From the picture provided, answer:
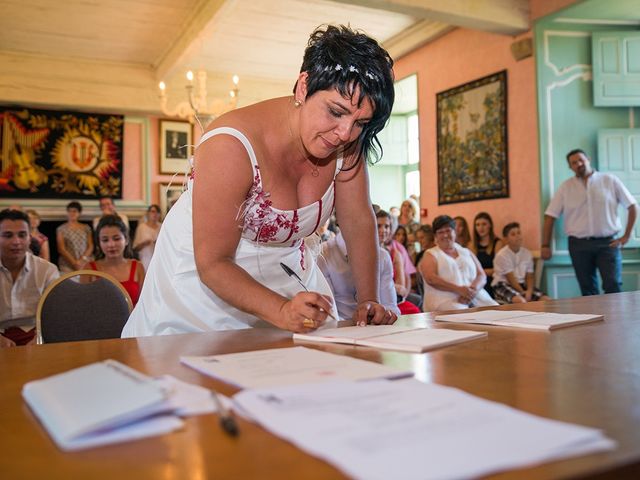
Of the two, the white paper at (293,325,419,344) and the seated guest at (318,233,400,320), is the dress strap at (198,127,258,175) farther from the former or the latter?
the seated guest at (318,233,400,320)

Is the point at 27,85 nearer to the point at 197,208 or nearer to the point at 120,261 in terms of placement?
the point at 120,261

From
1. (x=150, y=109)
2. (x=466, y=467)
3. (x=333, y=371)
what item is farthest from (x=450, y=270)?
(x=150, y=109)

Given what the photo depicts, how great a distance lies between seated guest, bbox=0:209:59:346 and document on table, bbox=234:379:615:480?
8.85ft

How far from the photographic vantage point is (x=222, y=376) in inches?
31.8

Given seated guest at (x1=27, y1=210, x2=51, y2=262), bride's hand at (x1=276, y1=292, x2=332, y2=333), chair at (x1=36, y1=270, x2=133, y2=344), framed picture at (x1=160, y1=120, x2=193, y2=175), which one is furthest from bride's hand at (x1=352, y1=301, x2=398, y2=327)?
framed picture at (x1=160, y1=120, x2=193, y2=175)

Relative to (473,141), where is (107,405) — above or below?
below

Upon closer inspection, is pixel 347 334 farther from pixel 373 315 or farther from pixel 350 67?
pixel 350 67

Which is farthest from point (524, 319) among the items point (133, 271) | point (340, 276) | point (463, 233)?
point (463, 233)

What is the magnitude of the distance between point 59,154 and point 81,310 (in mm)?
6687

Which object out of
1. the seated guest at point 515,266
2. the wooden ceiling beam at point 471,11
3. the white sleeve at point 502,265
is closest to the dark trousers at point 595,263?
the seated guest at point 515,266

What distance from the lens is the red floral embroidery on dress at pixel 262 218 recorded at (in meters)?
1.45

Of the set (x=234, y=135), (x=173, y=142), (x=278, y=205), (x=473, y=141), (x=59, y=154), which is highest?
(x=173, y=142)

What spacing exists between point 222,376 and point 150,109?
321 inches

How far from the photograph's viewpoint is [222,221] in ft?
4.44
